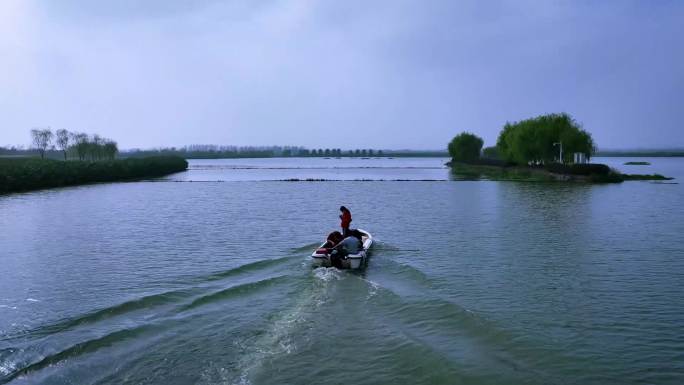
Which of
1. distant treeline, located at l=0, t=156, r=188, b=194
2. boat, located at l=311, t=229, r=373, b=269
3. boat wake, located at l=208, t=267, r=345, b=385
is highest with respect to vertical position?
distant treeline, located at l=0, t=156, r=188, b=194

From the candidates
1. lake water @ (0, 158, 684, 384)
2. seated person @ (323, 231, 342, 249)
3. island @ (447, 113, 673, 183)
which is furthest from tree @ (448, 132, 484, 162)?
seated person @ (323, 231, 342, 249)

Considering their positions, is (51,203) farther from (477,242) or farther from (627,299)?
(627,299)

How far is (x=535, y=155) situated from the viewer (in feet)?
311

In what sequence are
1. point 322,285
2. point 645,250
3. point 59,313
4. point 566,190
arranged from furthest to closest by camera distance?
point 566,190, point 645,250, point 322,285, point 59,313

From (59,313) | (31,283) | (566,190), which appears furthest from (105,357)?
(566,190)

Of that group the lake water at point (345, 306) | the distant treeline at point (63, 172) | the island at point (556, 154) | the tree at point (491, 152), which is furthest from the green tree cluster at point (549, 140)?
the tree at point (491, 152)

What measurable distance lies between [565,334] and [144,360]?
32.5 feet

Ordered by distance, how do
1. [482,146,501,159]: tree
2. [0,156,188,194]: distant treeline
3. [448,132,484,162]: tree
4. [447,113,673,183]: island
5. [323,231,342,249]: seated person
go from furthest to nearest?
[482,146,501,159]: tree < [448,132,484,162]: tree < [447,113,673,183]: island < [0,156,188,194]: distant treeline < [323,231,342,249]: seated person

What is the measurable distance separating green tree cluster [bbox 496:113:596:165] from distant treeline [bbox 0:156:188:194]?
235 feet

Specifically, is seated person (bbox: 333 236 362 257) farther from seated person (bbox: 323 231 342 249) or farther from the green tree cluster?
the green tree cluster

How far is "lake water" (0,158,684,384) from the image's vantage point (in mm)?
11219

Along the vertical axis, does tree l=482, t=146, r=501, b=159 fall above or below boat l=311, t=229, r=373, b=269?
above

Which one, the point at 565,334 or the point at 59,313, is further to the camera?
the point at 59,313

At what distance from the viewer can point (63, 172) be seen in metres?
77.8
